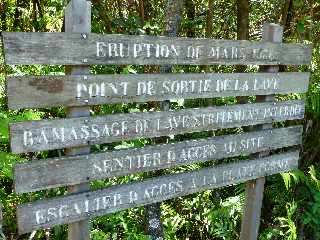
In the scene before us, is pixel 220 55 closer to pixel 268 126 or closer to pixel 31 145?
pixel 268 126

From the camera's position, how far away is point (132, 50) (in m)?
2.71

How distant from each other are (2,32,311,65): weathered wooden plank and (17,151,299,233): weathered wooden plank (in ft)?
2.58

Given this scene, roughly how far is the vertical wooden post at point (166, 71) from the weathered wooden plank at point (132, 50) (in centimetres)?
51

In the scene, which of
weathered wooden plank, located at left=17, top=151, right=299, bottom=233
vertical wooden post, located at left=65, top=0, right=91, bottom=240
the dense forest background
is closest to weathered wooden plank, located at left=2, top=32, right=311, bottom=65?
vertical wooden post, located at left=65, top=0, right=91, bottom=240

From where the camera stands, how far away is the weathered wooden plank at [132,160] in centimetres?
251

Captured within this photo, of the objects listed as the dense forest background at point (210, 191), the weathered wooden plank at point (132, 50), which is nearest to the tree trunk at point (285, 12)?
the dense forest background at point (210, 191)

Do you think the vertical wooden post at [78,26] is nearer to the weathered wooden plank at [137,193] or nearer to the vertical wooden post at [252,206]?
the weathered wooden plank at [137,193]

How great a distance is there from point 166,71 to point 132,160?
1.11 metres

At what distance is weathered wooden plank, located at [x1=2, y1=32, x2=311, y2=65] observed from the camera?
92.6 inches

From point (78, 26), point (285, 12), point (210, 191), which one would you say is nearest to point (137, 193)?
point (78, 26)

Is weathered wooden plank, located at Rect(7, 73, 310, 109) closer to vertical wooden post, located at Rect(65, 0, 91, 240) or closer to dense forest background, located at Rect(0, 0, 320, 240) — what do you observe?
vertical wooden post, located at Rect(65, 0, 91, 240)

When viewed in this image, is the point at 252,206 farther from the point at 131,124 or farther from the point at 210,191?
the point at 131,124

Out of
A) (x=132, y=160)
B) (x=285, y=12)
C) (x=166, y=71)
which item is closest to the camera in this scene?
(x=132, y=160)

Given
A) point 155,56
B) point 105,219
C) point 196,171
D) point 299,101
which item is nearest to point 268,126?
point 299,101
